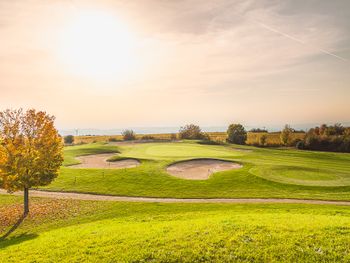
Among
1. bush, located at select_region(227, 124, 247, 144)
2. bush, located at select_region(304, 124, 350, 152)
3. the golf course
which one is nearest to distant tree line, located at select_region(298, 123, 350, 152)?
bush, located at select_region(304, 124, 350, 152)

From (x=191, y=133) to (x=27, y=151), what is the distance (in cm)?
7500

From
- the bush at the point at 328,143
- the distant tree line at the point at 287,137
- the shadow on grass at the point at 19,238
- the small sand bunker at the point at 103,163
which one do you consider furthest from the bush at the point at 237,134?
the shadow on grass at the point at 19,238

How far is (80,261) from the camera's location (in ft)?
43.6

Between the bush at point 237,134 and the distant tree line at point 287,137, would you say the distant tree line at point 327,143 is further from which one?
the bush at point 237,134

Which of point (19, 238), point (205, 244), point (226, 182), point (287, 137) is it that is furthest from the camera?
point (287, 137)

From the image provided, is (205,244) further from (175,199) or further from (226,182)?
(226,182)

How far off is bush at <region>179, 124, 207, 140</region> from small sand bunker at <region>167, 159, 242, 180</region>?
50721 millimetres

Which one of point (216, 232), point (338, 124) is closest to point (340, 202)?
point (216, 232)

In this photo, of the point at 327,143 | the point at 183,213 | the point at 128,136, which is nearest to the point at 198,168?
the point at 183,213

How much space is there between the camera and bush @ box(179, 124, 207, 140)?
98206mm

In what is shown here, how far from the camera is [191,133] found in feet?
327

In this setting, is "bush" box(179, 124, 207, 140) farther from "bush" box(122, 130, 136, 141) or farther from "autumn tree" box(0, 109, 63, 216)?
"autumn tree" box(0, 109, 63, 216)

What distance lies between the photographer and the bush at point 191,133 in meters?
98.2

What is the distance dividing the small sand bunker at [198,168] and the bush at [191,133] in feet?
166
